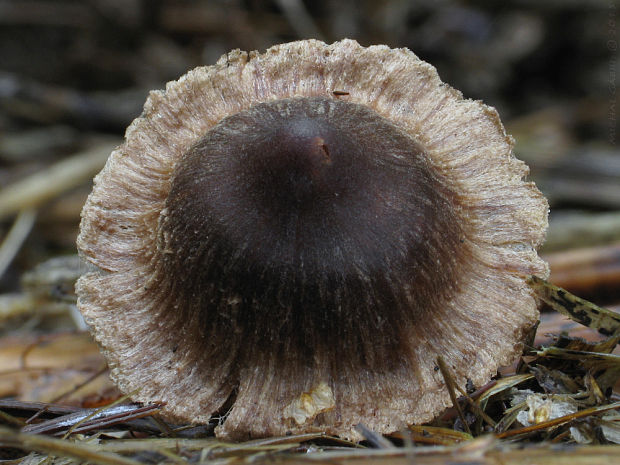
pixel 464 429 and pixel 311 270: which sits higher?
pixel 311 270

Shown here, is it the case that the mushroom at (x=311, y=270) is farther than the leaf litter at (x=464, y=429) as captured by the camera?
Yes

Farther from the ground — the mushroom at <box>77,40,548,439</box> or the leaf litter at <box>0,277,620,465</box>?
the mushroom at <box>77,40,548,439</box>

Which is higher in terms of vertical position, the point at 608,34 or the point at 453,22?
the point at 453,22

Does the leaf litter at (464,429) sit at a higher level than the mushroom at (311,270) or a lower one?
lower

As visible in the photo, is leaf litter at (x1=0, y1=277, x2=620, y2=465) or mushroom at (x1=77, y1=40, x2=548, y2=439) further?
mushroom at (x1=77, y1=40, x2=548, y2=439)

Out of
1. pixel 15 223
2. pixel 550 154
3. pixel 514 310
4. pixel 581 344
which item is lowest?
pixel 581 344

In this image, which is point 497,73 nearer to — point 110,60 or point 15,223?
point 110,60

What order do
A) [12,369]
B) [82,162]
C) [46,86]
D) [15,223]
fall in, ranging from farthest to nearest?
1. [46,86]
2. [82,162]
3. [15,223]
4. [12,369]

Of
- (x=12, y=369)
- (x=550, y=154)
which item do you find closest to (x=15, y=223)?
(x=12, y=369)
